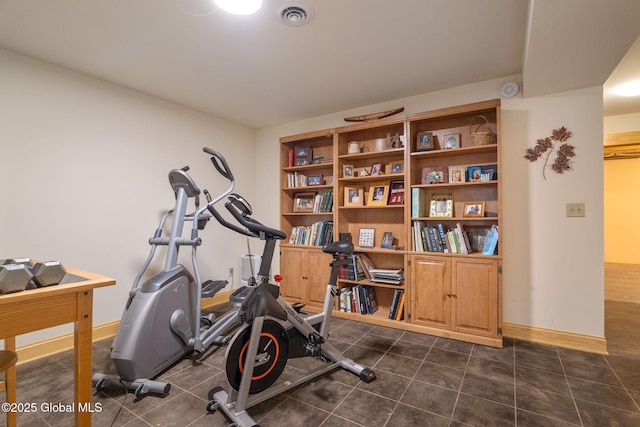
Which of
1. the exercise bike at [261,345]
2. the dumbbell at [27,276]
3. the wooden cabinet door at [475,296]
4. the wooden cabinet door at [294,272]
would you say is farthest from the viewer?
the wooden cabinet door at [294,272]

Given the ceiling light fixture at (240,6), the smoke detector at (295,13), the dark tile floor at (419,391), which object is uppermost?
the smoke detector at (295,13)

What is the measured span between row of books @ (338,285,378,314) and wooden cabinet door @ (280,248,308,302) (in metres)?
0.53

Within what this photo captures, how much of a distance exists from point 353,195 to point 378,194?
30 cm

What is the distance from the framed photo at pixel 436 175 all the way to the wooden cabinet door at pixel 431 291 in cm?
77

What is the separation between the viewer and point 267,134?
4.39 m

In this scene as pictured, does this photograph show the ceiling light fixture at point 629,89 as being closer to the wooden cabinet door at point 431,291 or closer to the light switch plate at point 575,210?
the light switch plate at point 575,210

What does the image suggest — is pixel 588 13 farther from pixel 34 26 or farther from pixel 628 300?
pixel 628 300

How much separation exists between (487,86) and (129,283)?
4.07 meters

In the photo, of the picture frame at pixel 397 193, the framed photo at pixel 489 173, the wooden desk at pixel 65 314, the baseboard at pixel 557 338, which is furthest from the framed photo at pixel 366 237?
the wooden desk at pixel 65 314

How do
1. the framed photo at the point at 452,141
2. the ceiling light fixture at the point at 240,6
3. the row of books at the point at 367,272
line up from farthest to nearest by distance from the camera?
the row of books at the point at 367,272
the framed photo at the point at 452,141
the ceiling light fixture at the point at 240,6

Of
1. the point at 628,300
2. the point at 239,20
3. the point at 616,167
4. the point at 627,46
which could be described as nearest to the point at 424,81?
the point at 627,46

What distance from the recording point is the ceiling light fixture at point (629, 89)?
2.98 metres

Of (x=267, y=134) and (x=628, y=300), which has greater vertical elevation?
(x=267, y=134)

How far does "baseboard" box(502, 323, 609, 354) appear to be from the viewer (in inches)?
97.0
